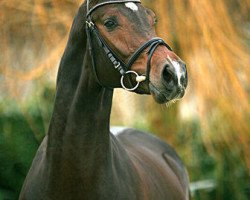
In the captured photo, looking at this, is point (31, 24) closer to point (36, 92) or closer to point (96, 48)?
point (36, 92)

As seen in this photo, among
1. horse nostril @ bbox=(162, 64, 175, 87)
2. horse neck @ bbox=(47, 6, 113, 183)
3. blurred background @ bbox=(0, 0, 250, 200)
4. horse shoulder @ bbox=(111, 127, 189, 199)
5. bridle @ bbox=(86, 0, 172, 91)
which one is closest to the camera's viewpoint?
horse nostril @ bbox=(162, 64, 175, 87)

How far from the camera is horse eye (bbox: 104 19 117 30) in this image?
3307mm

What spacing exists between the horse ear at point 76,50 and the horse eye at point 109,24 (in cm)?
20

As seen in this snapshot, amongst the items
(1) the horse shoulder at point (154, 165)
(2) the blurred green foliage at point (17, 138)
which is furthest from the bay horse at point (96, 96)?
(2) the blurred green foliage at point (17, 138)

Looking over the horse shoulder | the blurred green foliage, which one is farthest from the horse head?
the blurred green foliage

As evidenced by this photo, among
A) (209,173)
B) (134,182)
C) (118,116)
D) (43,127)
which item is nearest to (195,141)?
(209,173)

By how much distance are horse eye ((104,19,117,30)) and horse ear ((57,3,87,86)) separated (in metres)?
0.20

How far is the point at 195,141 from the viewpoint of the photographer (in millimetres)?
6988

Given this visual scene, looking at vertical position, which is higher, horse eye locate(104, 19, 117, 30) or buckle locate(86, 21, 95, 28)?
buckle locate(86, 21, 95, 28)

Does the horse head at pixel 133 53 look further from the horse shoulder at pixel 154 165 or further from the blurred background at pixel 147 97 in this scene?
the blurred background at pixel 147 97

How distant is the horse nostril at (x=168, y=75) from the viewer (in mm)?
2988

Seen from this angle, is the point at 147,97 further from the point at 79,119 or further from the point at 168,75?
the point at 168,75

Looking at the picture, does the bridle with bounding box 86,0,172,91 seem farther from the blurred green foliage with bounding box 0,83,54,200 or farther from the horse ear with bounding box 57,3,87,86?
the blurred green foliage with bounding box 0,83,54,200

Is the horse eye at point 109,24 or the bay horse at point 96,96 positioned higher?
the horse eye at point 109,24
